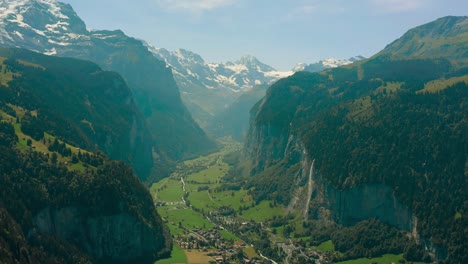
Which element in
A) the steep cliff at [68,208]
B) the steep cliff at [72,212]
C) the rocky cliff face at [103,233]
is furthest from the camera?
the rocky cliff face at [103,233]

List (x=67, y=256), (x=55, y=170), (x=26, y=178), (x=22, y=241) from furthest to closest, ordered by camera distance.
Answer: (x=55, y=170)
(x=26, y=178)
(x=67, y=256)
(x=22, y=241)

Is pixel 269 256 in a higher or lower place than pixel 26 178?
lower

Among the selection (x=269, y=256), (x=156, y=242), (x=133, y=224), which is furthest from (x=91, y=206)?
(x=269, y=256)

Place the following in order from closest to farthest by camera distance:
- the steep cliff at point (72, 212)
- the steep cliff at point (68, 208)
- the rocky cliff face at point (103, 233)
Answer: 1. the steep cliff at point (68, 208)
2. the steep cliff at point (72, 212)
3. the rocky cliff face at point (103, 233)

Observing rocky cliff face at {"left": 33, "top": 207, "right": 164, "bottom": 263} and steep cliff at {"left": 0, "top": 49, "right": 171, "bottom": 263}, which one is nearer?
steep cliff at {"left": 0, "top": 49, "right": 171, "bottom": 263}

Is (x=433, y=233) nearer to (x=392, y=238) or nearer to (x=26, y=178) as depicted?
(x=392, y=238)

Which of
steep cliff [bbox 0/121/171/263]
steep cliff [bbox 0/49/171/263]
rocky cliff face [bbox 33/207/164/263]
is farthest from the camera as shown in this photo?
rocky cliff face [bbox 33/207/164/263]

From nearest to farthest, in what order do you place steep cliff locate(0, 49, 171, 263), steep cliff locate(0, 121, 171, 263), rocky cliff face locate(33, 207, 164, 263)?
1. steep cliff locate(0, 49, 171, 263)
2. steep cliff locate(0, 121, 171, 263)
3. rocky cliff face locate(33, 207, 164, 263)

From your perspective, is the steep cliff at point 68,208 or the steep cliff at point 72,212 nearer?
the steep cliff at point 68,208

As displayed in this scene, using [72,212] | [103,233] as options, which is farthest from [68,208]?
[103,233]
